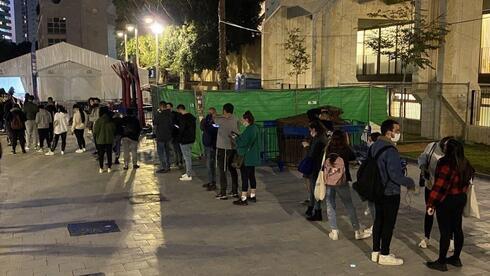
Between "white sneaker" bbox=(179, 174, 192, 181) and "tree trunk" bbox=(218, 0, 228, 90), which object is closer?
"white sneaker" bbox=(179, 174, 192, 181)

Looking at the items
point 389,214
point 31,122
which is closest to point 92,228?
point 389,214

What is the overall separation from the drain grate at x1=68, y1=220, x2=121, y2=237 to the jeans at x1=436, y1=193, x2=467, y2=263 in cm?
455

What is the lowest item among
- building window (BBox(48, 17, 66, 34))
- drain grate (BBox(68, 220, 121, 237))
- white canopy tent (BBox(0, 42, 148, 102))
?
drain grate (BBox(68, 220, 121, 237))

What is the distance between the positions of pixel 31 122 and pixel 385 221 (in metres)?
13.6

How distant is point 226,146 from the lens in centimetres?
956

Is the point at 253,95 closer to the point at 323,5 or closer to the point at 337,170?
the point at 337,170

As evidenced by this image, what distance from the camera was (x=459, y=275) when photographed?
232 inches

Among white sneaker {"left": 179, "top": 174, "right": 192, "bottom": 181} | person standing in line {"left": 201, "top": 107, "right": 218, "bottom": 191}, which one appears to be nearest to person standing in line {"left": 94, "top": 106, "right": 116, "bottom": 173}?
white sneaker {"left": 179, "top": 174, "right": 192, "bottom": 181}

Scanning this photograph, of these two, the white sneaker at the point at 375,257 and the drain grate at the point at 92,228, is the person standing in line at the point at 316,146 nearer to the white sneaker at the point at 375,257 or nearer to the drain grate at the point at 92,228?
the white sneaker at the point at 375,257

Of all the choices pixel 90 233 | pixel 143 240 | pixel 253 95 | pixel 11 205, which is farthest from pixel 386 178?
pixel 253 95

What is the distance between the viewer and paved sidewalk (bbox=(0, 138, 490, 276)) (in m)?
6.23

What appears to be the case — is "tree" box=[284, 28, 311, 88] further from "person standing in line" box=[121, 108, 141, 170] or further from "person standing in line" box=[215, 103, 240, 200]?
"person standing in line" box=[215, 103, 240, 200]

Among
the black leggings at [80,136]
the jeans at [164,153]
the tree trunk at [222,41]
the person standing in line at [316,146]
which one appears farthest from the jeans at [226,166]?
the tree trunk at [222,41]

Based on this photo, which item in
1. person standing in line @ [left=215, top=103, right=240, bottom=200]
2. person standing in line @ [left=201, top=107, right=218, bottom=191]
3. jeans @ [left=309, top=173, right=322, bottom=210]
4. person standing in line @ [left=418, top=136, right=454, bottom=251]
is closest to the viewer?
person standing in line @ [left=418, top=136, right=454, bottom=251]
